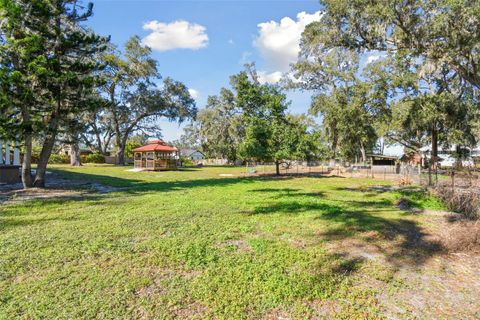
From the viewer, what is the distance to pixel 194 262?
4020 millimetres

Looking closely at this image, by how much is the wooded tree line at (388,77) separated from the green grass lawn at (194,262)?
4.91m

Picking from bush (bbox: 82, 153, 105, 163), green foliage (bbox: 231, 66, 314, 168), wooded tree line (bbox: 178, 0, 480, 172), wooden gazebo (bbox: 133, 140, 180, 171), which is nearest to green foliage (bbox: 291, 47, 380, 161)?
wooded tree line (bbox: 178, 0, 480, 172)

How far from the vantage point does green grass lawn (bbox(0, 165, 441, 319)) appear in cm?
298

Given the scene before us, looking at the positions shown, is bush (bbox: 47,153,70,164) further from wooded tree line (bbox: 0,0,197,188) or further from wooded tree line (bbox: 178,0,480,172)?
wooded tree line (bbox: 0,0,197,188)

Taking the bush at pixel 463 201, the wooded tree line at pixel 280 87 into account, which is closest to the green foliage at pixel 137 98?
the wooded tree line at pixel 280 87

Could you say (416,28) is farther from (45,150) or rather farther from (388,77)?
(388,77)

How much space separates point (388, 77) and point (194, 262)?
24942 millimetres

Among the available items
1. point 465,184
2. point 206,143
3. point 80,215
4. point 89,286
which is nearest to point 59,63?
point 80,215

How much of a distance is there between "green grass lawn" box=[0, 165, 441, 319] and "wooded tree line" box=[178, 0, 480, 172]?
16.1ft

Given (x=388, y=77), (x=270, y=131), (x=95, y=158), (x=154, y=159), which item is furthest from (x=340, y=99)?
(x=95, y=158)

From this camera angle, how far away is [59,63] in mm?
10242

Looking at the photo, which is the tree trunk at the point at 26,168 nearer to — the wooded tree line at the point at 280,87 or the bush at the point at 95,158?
the wooded tree line at the point at 280,87

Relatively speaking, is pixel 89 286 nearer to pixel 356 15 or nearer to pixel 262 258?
pixel 262 258

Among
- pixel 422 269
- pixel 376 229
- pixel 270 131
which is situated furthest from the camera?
pixel 270 131
